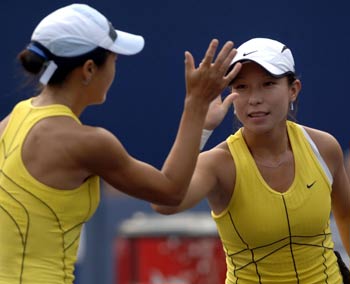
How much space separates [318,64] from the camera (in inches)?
321

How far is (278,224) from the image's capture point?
420 centimetres

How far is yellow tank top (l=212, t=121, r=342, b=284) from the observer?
420 cm

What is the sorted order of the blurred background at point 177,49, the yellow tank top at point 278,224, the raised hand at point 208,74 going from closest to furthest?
the raised hand at point 208,74
the yellow tank top at point 278,224
the blurred background at point 177,49

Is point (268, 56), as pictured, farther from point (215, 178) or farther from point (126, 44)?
point (126, 44)

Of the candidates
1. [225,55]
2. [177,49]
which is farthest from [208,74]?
[177,49]

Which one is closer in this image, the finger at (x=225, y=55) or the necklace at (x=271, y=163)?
the finger at (x=225, y=55)

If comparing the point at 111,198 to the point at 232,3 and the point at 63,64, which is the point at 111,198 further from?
the point at 63,64

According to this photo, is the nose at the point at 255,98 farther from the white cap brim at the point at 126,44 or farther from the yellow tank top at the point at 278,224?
the white cap brim at the point at 126,44

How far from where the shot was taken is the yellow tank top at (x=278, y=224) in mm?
4203

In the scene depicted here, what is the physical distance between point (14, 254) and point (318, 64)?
194 inches

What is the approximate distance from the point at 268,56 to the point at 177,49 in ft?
13.0

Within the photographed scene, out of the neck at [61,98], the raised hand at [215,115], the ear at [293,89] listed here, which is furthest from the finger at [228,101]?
the neck at [61,98]

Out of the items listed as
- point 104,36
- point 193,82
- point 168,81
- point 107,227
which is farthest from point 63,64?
point 168,81

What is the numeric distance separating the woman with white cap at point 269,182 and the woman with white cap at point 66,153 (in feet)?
1.59
